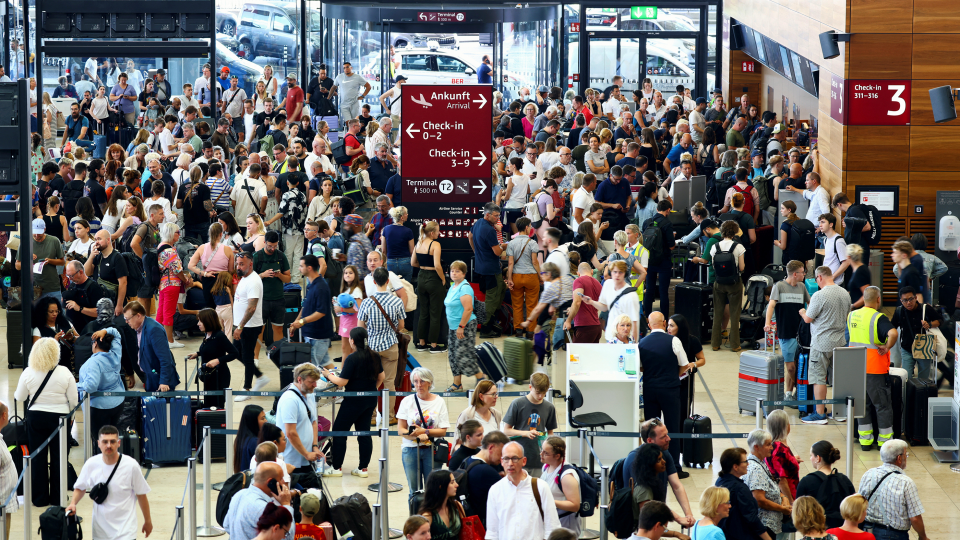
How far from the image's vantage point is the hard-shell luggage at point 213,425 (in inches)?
430

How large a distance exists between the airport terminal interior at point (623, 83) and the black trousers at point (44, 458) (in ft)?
0.50

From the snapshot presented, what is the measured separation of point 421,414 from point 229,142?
13.3 meters

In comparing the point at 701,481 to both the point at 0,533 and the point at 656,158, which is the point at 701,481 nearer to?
the point at 0,533

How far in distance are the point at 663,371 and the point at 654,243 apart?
14.1 feet

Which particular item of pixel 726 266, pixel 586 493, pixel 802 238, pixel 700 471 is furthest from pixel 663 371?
pixel 802 238

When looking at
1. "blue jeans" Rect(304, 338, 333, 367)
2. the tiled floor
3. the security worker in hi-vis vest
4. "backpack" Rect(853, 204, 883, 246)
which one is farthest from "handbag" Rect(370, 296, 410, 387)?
"backpack" Rect(853, 204, 883, 246)

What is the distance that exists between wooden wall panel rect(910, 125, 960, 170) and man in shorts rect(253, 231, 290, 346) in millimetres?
8587

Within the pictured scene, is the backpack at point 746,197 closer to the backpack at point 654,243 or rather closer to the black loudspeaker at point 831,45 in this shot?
the backpack at point 654,243

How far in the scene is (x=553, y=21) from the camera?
3000cm

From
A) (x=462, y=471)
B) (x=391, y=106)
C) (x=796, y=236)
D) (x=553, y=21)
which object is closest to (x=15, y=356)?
(x=462, y=471)

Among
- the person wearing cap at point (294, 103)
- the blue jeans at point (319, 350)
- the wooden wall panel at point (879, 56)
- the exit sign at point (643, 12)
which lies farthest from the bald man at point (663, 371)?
the exit sign at point (643, 12)

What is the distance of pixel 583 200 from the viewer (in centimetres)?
1609

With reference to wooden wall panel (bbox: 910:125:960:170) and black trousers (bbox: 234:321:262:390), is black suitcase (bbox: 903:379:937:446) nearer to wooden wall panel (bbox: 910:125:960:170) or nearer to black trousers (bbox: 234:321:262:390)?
wooden wall panel (bbox: 910:125:960:170)

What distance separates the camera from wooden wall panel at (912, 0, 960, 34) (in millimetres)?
16438
